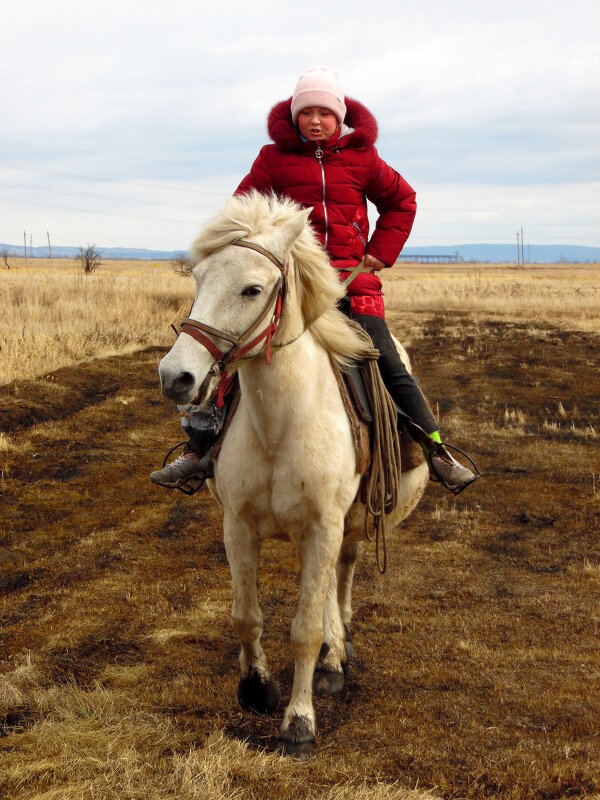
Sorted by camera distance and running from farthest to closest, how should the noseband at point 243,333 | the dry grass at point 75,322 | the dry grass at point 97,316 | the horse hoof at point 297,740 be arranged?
the dry grass at point 97,316 < the dry grass at point 75,322 < the horse hoof at point 297,740 < the noseband at point 243,333

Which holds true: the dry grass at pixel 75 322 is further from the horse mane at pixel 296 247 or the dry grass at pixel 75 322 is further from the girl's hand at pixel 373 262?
the horse mane at pixel 296 247

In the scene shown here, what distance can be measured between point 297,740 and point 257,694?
44cm

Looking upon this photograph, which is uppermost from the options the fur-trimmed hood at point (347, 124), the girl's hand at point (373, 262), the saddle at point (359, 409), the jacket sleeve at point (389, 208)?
the fur-trimmed hood at point (347, 124)

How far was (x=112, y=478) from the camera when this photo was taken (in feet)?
30.8

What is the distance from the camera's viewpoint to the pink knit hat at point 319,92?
4.23m

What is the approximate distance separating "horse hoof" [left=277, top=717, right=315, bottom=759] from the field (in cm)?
8

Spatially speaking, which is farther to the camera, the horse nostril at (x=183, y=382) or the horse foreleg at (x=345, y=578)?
the horse foreleg at (x=345, y=578)

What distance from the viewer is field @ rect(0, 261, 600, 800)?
143 inches

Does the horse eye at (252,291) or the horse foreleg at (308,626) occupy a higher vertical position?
the horse eye at (252,291)

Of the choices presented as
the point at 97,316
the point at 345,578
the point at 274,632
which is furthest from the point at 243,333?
the point at 97,316

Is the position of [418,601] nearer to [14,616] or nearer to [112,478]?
[14,616]

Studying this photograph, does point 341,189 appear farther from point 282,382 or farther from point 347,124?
point 282,382

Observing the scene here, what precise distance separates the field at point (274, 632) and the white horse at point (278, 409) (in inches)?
17.5

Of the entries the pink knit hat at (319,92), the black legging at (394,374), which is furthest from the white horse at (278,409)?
the pink knit hat at (319,92)
